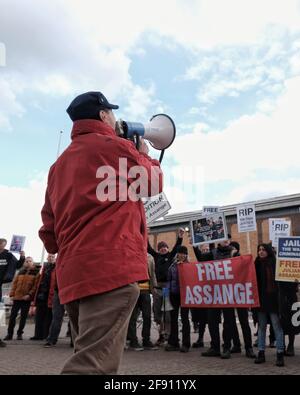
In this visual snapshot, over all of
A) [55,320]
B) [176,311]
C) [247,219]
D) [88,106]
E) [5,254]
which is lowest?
[55,320]

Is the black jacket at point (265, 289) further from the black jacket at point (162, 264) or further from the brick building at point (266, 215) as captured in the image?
the brick building at point (266, 215)

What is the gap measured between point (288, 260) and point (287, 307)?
2.77 feet

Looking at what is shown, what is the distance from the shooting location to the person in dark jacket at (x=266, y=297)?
6914mm

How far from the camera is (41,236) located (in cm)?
279

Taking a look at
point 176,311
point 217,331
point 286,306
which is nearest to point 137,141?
point 286,306

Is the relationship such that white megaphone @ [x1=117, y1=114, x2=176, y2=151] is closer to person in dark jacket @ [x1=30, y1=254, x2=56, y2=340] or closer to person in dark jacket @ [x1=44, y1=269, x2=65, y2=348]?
person in dark jacket @ [x1=44, y1=269, x2=65, y2=348]

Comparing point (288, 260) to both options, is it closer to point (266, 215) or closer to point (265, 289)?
point (265, 289)

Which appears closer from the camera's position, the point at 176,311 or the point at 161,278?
the point at 176,311

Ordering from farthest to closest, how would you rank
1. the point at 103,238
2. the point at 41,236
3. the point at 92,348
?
the point at 41,236, the point at 103,238, the point at 92,348

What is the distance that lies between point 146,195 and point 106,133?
1.51 feet

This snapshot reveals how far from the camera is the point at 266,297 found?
7.46 m

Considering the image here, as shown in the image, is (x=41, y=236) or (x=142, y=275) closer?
(x=142, y=275)
